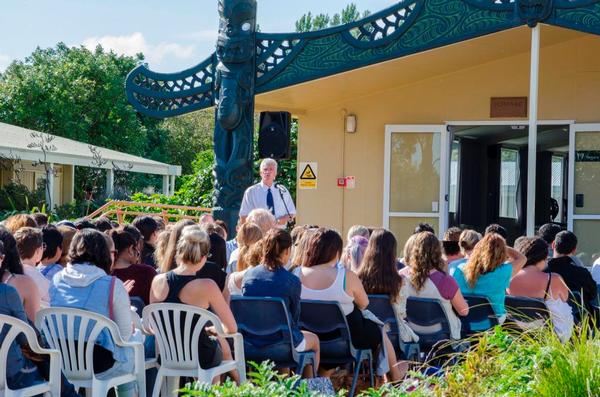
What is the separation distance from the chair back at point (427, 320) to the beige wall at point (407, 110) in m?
6.30

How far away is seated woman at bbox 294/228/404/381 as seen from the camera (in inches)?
255

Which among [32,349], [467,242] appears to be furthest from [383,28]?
[32,349]

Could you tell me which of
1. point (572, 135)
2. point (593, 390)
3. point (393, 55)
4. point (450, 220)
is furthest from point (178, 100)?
point (593, 390)

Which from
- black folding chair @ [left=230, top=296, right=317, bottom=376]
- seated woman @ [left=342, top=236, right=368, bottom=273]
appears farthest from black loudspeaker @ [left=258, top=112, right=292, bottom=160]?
black folding chair @ [left=230, top=296, right=317, bottom=376]

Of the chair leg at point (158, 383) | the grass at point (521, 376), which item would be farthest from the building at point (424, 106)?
the grass at point (521, 376)

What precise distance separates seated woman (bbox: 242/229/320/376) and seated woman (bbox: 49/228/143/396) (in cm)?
99

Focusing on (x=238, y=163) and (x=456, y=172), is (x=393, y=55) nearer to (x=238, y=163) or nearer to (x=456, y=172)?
(x=238, y=163)

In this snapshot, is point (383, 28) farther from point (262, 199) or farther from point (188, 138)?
point (188, 138)

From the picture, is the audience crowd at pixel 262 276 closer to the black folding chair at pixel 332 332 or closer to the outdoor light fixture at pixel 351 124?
the black folding chair at pixel 332 332

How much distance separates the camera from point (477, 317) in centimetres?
725

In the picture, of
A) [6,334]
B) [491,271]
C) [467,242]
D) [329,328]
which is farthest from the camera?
[467,242]

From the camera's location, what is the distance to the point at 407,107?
558 inches

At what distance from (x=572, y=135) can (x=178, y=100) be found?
5438 mm

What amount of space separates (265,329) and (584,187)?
328 inches
